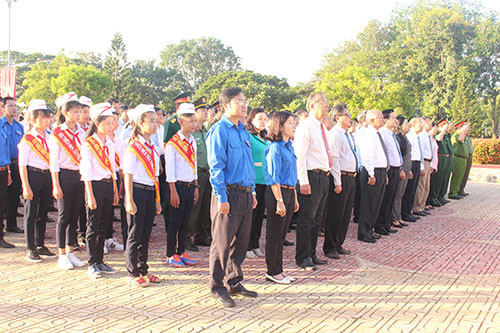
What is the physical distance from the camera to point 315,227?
6062 millimetres

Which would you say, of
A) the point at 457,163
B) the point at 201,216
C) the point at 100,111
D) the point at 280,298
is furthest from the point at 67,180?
the point at 457,163

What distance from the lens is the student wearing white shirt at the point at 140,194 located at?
4.93m

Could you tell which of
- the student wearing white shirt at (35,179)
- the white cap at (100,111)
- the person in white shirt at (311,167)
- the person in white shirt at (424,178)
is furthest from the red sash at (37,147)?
the person in white shirt at (424,178)

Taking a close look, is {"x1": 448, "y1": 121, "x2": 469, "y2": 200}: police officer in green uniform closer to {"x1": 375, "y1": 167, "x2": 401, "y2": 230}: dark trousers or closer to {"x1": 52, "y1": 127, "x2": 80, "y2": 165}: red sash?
{"x1": 375, "y1": 167, "x2": 401, "y2": 230}: dark trousers

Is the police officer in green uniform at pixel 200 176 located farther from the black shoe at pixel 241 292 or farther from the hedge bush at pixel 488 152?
the hedge bush at pixel 488 152

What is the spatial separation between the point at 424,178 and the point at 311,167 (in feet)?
19.7

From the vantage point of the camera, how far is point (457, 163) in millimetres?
13781

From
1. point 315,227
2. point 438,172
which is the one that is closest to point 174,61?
point 438,172

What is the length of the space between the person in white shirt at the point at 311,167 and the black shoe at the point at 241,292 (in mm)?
1280

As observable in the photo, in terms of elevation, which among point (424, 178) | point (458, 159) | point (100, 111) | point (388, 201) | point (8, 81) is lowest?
point (388, 201)

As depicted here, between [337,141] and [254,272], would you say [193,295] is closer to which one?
[254,272]

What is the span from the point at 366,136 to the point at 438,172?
18.3ft

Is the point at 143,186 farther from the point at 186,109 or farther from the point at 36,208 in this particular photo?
the point at 36,208

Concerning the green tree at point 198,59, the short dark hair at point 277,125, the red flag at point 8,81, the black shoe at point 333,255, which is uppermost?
the green tree at point 198,59
